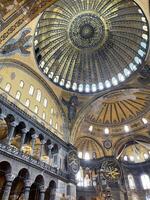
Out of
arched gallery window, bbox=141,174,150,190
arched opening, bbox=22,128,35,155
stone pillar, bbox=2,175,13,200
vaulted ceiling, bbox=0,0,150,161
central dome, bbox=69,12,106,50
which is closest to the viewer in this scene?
stone pillar, bbox=2,175,13,200

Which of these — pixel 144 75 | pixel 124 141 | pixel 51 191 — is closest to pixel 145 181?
pixel 124 141

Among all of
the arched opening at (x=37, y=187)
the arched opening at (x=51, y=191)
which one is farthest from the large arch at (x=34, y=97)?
the arched opening at (x=51, y=191)

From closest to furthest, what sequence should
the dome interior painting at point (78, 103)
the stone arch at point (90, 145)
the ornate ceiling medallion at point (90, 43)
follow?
1. the dome interior painting at point (78, 103)
2. the ornate ceiling medallion at point (90, 43)
3. the stone arch at point (90, 145)

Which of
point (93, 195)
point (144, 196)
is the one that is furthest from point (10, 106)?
point (144, 196)

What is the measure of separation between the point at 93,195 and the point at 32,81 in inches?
657

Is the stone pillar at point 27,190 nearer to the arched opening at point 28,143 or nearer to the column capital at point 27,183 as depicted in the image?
the column capital at point 27,183

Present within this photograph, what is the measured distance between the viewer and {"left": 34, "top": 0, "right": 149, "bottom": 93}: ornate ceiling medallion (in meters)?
19.0

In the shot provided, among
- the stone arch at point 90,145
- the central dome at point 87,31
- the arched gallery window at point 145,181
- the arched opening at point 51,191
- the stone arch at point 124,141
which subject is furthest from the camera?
the stone arch at point 90,145

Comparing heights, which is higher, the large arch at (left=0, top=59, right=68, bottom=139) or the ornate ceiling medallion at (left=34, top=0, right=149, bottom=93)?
the ornate ceiling medallion at (left=34, top=0, right=149, bottom=93)

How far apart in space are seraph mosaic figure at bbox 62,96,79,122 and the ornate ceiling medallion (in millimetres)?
1554

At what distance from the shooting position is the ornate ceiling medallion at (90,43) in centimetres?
1903

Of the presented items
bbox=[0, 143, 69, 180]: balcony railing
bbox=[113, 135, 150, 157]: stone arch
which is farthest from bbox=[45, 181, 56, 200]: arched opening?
bbox=[113, 135, 150, 157]: stone arch

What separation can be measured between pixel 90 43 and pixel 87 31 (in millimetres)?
1564

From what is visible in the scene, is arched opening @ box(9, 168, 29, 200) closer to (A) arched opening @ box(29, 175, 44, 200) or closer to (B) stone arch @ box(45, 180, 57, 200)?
(A) arched opening @ box(29, 175, 44, 200)
